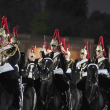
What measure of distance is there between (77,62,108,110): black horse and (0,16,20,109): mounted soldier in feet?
9.55

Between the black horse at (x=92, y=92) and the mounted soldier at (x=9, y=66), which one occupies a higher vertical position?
the mounted soldier at (x=9, y=66)

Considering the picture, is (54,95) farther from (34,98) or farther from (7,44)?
(7,44)

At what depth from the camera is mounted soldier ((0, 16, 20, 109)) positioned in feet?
22.9

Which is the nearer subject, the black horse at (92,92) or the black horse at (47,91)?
the black horse at (47,91)

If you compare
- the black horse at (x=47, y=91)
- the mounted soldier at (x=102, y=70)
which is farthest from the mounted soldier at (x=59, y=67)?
the mounted soldier at (x=102, y=70)

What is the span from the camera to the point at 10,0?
170ft

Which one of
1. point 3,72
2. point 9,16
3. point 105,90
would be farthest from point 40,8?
point 3,72

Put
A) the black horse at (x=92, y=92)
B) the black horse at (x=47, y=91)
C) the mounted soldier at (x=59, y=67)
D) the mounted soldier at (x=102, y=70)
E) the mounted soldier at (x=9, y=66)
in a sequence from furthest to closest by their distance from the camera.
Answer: the mounted soldier at (x=102, y=70), the black horse at (x=92, y=92), the mounted soldier at (x=59, y=67), the black horse at (x=47, y=91), the mounted soldier at (x=9, y=66)

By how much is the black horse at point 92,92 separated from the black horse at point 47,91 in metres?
1.07

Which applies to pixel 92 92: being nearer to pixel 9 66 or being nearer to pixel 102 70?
pixel 102 70

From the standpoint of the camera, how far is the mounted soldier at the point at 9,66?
696 centimetres

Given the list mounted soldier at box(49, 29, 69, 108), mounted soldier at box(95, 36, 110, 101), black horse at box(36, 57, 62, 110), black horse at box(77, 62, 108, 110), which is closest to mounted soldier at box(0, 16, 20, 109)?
black horse at box(36, 57, 62, 110)

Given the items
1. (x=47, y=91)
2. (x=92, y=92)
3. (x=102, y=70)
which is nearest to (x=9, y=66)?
(x=47, y=91)

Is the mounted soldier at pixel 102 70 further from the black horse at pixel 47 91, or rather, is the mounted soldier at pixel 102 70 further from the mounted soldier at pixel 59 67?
the black horse at pixel 47 91
